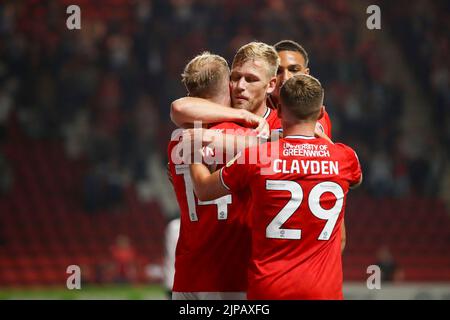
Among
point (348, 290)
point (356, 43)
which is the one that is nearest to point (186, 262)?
point (348, 290)

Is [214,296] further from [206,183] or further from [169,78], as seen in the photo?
[169,78]

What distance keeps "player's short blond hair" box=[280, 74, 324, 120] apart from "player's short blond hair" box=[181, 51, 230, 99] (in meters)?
0.53

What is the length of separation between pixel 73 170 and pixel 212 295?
35.1 ft

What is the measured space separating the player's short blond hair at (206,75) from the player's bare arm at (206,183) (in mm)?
461

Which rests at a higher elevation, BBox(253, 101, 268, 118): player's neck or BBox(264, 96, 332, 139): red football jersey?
BBox(253, 101, 268, 118): player's neck

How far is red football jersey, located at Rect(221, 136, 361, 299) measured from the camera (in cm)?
408

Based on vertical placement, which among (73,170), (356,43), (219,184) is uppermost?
(356,43)

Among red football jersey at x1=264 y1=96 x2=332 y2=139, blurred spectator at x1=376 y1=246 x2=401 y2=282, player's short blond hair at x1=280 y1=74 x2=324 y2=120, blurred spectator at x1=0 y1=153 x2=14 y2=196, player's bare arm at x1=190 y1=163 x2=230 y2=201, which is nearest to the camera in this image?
player's short blond hair at x1=280 y1=74 x2=324 y2=120

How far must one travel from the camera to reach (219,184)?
4.17 metres

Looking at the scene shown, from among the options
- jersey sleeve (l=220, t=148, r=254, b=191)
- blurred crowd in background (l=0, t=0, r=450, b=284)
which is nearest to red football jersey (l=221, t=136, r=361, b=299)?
jersey sleeve (l=220, t=148, r=254, b=191)

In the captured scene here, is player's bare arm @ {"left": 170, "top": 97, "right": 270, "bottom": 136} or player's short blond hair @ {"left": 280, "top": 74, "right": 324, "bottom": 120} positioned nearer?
player's short blond hair @ {"left": 280, "top": 74, "right": 324, "bottom": 120}

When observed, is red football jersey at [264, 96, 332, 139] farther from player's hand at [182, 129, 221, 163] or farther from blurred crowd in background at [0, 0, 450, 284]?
blurred crowd in background at [0, 0, 450, 284]

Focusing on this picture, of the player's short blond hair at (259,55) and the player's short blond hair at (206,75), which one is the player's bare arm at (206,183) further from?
the player's short blond hair at (259,55)

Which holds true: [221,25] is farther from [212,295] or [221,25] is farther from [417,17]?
[212,295]
